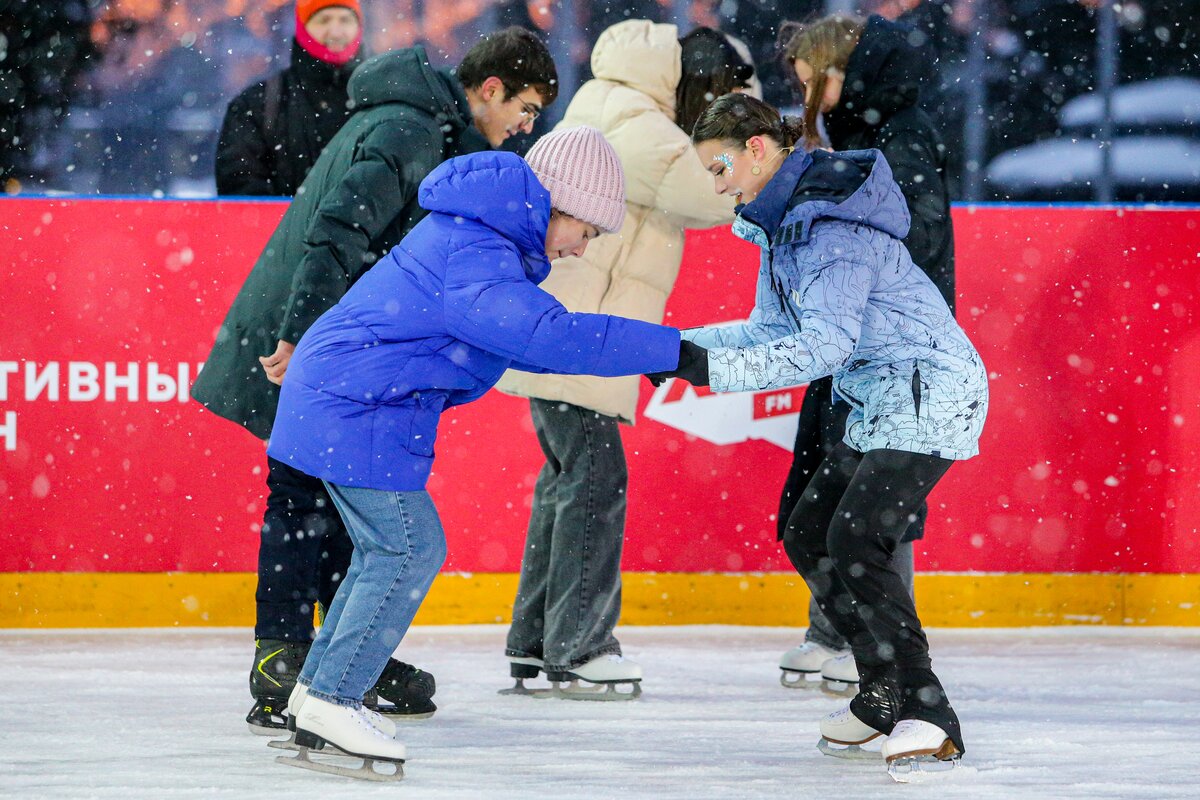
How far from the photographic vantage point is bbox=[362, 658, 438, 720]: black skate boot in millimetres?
3309

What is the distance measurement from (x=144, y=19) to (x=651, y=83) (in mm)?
2480

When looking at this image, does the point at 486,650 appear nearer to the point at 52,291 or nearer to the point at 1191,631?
the point at 52,291

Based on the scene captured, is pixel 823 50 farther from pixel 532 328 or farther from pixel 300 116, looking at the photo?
pixel 300 116

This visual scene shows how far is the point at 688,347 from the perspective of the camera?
8.55ft

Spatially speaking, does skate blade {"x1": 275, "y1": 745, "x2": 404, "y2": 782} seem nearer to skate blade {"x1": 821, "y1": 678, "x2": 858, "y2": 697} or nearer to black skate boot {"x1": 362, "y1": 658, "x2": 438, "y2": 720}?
black skate boot {"x1": 362, "y1": 658, "x2": 438, "y2": 720}

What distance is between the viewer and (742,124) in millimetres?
2840

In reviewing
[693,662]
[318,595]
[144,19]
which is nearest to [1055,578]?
[693,662]

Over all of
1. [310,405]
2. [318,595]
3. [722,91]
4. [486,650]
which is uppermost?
[722,91]

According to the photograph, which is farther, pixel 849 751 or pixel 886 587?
pixel 849 751

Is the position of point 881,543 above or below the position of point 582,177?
below

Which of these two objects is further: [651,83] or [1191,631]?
[1191,631]

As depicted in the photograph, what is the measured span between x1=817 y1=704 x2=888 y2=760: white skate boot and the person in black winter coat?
2.05ft

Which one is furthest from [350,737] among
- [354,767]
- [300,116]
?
[300,116]

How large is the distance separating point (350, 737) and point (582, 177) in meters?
1.05
